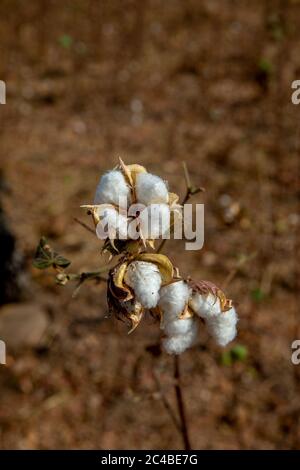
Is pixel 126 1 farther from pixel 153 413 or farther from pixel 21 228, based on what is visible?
pixel 153 413

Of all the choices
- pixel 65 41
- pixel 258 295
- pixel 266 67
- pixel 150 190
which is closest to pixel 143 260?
pixel 150 190

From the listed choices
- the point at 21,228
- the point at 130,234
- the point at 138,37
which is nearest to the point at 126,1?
the point at 138,37

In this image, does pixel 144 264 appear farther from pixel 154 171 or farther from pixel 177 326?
pixel 154 171

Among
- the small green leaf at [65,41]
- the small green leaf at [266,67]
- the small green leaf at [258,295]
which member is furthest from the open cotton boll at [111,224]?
the small green leaf at [65,41]

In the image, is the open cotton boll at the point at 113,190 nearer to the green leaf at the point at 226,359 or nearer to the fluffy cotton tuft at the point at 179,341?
the fluffy cotton tuft at the point at 179,341

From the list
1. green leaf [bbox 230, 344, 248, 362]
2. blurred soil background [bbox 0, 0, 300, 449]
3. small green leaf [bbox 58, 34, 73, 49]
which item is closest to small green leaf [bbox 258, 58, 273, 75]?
blurred soil background [bbox 0, 0, 300, 449]

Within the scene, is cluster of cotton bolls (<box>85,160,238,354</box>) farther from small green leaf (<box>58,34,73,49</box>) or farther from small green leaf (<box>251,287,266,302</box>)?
small green leaf (<box>58,34,73,49</box>)
